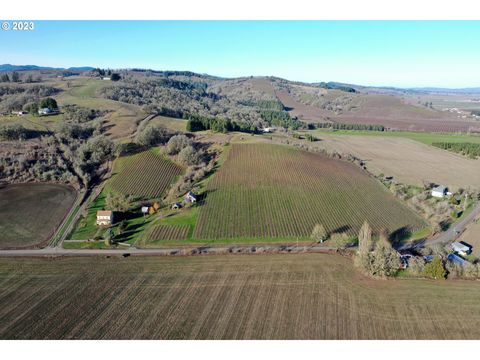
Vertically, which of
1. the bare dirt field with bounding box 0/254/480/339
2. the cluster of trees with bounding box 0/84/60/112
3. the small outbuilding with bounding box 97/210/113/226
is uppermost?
the cluster of trees with bounding box 0/84/60/112

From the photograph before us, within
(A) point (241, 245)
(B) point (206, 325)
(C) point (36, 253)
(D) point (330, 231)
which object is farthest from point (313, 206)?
(C) point (36, 253)

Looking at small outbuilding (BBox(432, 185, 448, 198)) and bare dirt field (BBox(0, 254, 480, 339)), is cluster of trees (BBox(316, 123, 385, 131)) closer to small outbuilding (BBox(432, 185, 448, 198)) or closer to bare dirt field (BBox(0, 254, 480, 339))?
small outbuilding (BBox(432, 185, 448, 198))

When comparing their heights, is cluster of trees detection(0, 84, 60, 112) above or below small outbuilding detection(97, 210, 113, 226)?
above

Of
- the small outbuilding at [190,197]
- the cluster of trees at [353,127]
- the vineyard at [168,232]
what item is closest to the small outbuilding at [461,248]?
the vineyard at [168,232]

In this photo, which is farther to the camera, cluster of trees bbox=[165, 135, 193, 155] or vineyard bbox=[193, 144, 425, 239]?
cluster of trees bbox=[165, 135, 193, 155]

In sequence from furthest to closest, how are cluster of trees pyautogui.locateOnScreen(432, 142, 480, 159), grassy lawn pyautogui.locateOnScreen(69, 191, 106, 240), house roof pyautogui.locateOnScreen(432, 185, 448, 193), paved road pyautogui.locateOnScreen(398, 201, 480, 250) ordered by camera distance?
cluster of trees pyautogui.locateOnScreen(432, 142, 480, 159) < house roof pyautogui.locateOnScreen(432, 185, 448, 193) < grassy lawn pyautogui.locateOnScreen(69, 191, 106, 240) < paved road pyautogui.locateOnScreen(398, 201, 480, 250)

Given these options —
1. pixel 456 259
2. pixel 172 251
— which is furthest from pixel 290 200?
pixel 456 259

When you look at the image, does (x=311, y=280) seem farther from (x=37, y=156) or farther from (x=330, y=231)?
(x=37, y=156)

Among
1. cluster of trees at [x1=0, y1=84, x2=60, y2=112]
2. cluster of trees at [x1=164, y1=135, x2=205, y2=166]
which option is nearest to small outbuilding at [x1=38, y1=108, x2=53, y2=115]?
cluster of trees at [x1=0, y1=84, x2=60, y2=112]
